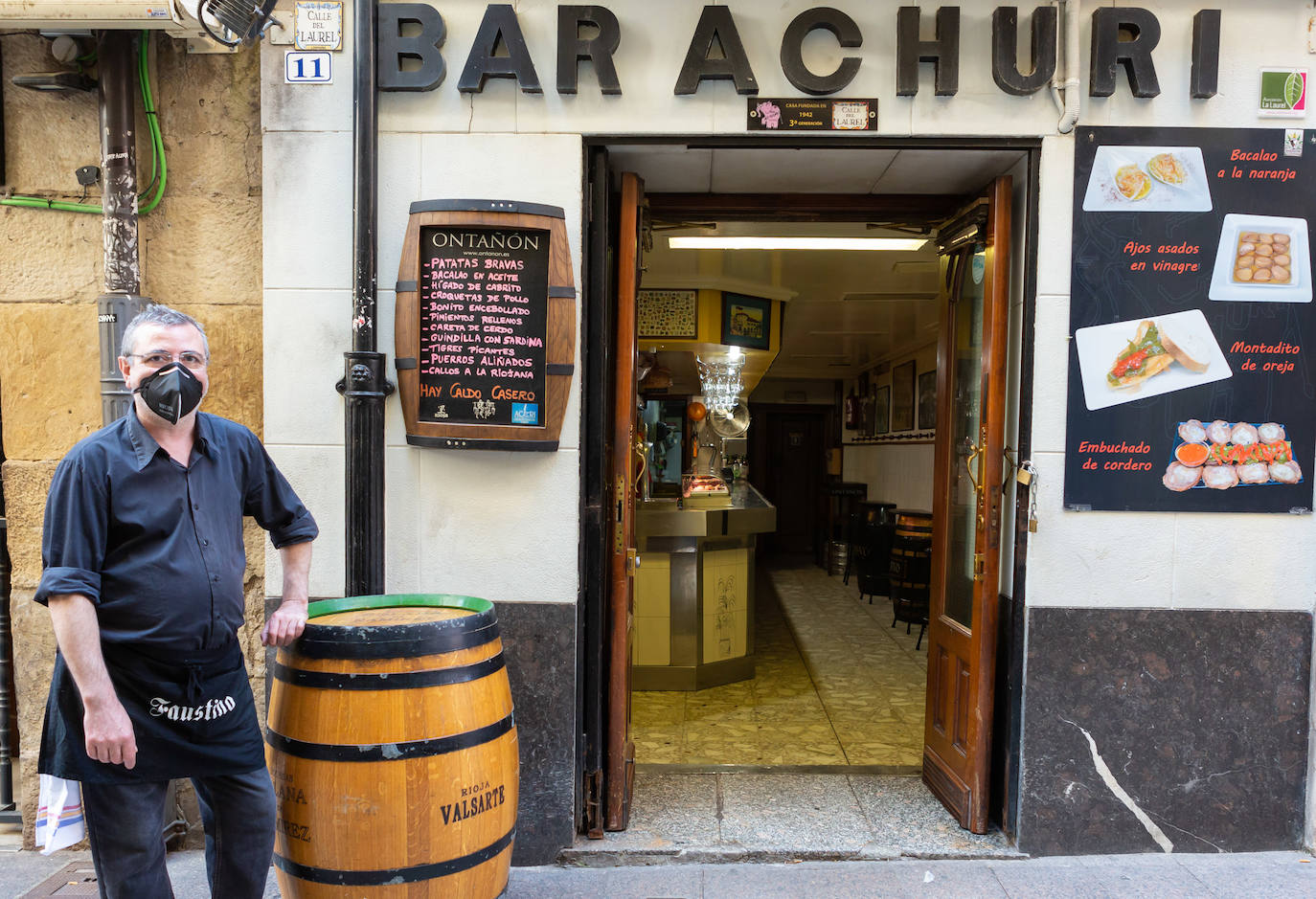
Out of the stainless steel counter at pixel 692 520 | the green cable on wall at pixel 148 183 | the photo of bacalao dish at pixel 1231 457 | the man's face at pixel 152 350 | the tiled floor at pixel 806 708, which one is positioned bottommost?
the tiled floor at pixel 806 708

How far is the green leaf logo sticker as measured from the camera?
8.38ft

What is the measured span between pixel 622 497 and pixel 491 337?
0.69 meters

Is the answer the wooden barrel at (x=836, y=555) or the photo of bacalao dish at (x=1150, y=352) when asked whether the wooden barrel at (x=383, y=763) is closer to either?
the photo of bacalao dish at (x=1150, y=352)

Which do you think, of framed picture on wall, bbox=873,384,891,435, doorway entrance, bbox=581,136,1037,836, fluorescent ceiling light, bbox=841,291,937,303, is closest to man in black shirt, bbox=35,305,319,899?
doorway entrance, bbox=581,136,1037,836

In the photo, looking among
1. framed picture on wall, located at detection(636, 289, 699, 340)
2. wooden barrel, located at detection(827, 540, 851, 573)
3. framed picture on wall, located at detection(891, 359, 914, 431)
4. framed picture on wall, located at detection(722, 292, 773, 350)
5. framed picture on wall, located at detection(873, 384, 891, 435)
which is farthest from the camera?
framed picture on wall, located at detection(873, 384, 891, 435)

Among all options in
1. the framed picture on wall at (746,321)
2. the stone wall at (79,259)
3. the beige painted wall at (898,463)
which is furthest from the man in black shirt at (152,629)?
the beige painted wall at (898,463)

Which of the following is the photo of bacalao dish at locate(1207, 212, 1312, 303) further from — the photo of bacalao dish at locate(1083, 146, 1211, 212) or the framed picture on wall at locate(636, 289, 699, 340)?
the framed picture on wall at locate(636, 289, 699, 340)

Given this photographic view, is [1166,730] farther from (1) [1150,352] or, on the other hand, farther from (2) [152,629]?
(2) [152,629]

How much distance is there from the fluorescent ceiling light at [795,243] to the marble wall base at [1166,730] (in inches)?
90.1

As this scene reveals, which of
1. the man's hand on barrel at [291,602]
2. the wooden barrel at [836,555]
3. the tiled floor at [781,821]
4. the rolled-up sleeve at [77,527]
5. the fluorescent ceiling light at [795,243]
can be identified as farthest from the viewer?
the wooden barrel at [836,555]

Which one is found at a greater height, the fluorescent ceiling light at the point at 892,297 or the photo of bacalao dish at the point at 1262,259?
the fluorescent ceiling light at the point at 892,297

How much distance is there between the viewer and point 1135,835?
2.60 metres

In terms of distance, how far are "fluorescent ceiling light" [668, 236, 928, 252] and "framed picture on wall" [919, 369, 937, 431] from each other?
3.43 metres

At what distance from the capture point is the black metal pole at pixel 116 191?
259cm
